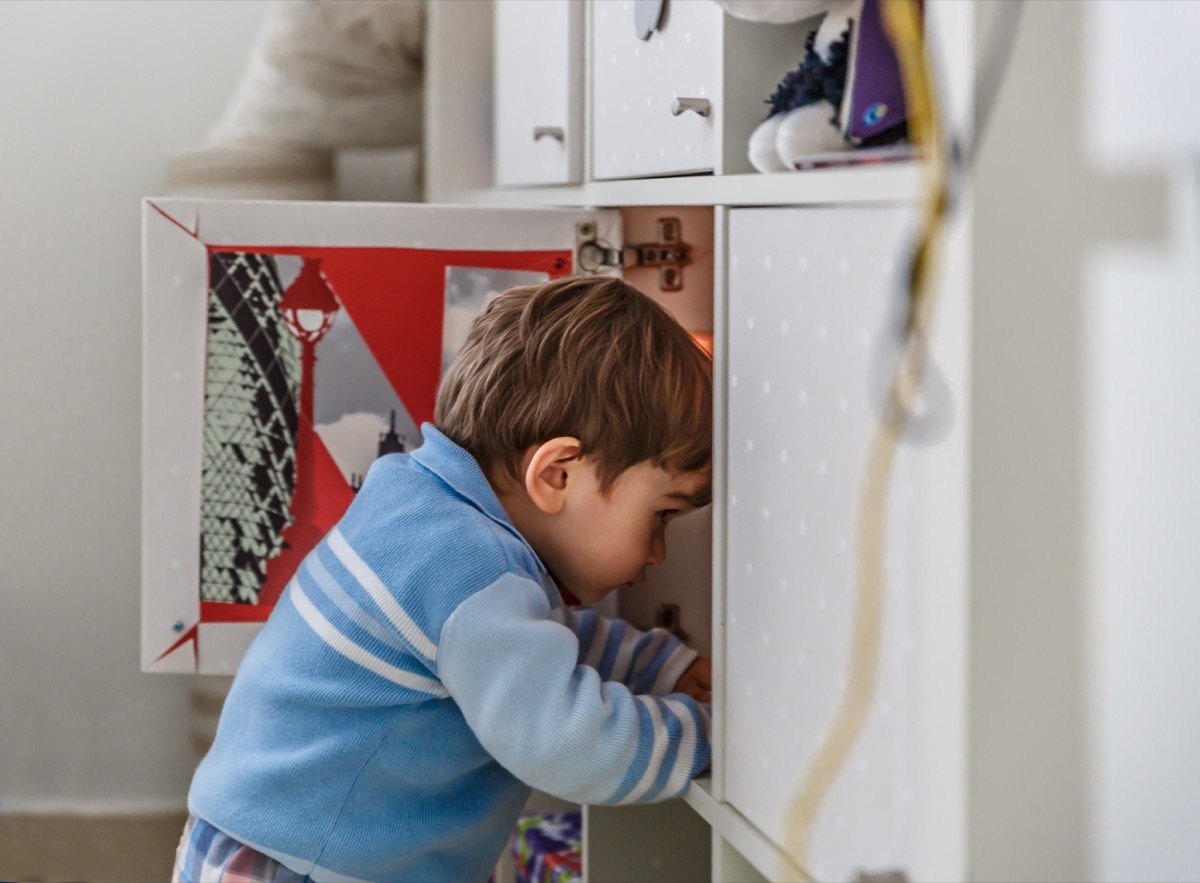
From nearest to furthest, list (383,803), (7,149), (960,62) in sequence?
1. (960,62)
2. (383,803)
3. (7,149)

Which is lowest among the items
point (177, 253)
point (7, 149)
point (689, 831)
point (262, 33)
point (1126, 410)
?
point (689, 831)

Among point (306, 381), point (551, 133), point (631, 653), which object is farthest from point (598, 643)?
point (551, 133)

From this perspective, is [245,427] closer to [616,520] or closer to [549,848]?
[616,520]

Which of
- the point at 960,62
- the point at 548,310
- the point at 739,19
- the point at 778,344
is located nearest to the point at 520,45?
the point at 548,310

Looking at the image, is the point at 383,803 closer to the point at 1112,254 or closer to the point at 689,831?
Result: the point at 689,831

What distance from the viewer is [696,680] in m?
1.00

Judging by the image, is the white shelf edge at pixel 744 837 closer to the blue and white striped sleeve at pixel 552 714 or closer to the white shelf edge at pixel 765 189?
the blue and white striped sleeve at pixel 552 714

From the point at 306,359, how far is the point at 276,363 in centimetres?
2

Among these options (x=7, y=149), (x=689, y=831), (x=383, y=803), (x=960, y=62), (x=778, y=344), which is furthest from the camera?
(x=7, y=149)

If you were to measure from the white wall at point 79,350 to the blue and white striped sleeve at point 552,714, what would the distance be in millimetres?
872

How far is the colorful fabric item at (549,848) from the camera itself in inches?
49.9

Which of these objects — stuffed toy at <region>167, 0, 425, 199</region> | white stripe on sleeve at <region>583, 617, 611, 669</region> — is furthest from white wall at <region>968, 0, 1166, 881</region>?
stuffed toy at <region>167, 0, 425, 199</region>

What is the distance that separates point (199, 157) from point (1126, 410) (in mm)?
1289

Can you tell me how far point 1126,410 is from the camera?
1.79 ft
